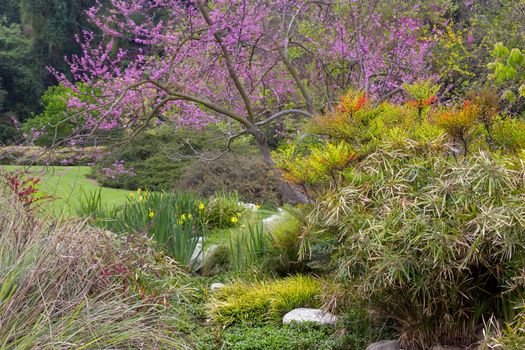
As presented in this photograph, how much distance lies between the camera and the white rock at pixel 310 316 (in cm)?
480

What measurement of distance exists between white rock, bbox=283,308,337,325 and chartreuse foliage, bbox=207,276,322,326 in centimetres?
15

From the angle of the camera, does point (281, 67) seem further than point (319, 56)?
Yes

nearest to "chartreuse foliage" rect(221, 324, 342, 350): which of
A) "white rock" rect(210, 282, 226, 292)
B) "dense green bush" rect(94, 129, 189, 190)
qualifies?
"white rock" rect(210, 282, 226, 292)

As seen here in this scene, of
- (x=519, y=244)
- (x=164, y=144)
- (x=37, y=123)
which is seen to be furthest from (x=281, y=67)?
(x=37, y=123)

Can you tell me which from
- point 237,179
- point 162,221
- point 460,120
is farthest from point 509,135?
point 237,179

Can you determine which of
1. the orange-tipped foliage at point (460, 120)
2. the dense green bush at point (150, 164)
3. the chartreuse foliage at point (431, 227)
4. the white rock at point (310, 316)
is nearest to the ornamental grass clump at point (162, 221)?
the white rock at point (310, 316)

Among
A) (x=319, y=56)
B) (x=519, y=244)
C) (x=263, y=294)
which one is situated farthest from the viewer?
(x=319, y=56)

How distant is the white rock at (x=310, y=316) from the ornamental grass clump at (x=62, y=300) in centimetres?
129

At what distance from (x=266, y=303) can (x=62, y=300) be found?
228cm

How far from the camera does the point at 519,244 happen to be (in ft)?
11.6

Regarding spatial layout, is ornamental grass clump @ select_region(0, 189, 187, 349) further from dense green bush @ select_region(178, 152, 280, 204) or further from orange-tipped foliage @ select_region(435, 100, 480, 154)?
dense green bush @ select_region(178, 152, 280, 204)

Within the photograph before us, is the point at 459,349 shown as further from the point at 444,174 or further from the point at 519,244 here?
the point at 444,174

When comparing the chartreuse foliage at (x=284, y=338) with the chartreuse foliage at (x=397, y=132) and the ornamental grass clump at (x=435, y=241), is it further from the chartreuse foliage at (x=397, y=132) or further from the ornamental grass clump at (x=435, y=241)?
the chartreuse foliage at (x=397, y=132)

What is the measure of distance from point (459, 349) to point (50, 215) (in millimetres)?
3024
